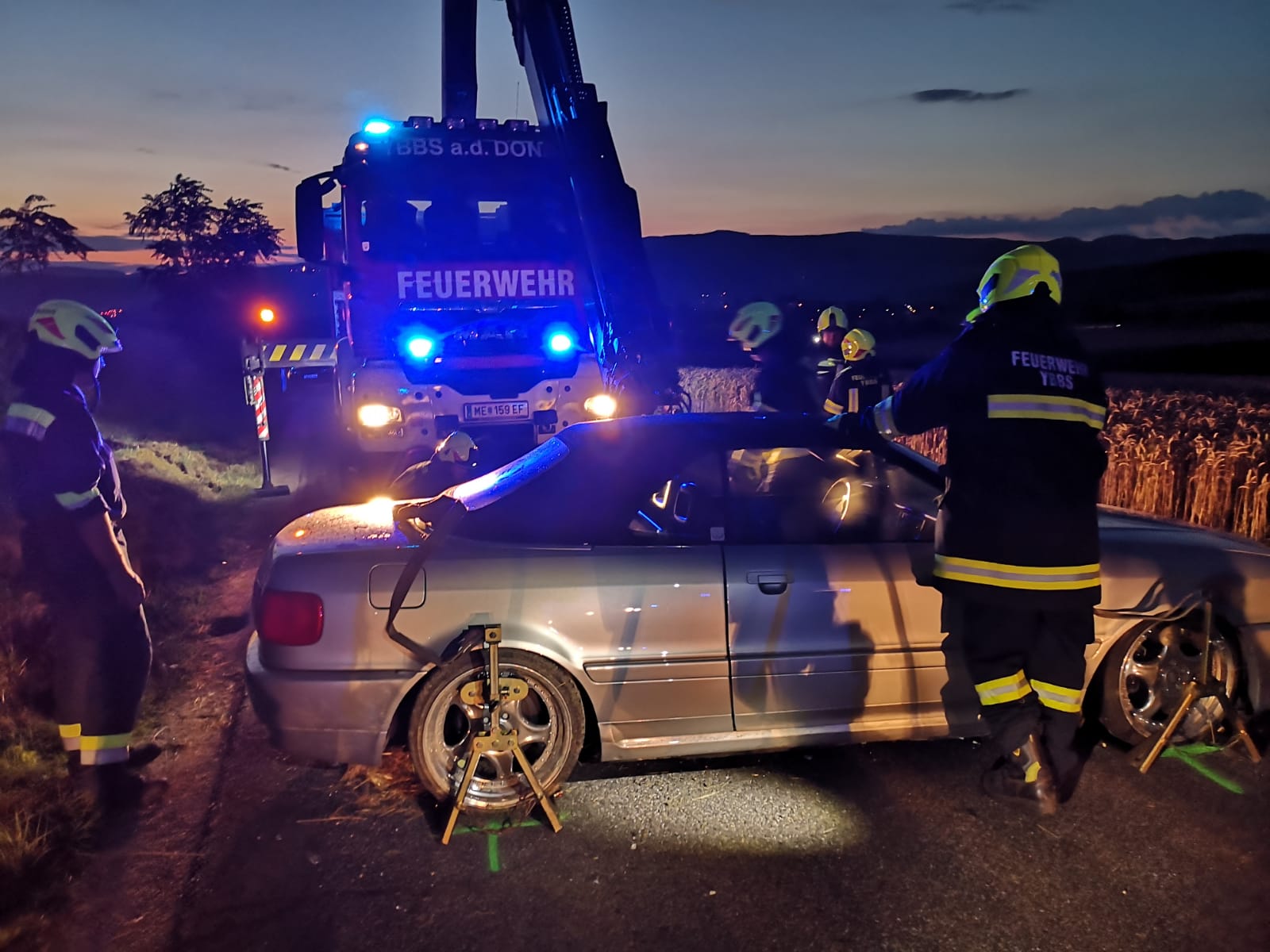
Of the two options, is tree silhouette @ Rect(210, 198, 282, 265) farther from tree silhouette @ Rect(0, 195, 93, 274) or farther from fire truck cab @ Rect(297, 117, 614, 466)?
fire truck cab @ Rect(297, 117, 614, 466)

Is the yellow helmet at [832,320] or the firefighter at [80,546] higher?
the yellow helmet at [832,320]

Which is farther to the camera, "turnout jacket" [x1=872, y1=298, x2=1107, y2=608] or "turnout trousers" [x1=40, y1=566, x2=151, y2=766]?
"turnout trousers" [x1=40, y1=566, x2=151, y2=766]

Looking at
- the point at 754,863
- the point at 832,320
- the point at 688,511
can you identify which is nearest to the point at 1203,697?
the point at 754,863

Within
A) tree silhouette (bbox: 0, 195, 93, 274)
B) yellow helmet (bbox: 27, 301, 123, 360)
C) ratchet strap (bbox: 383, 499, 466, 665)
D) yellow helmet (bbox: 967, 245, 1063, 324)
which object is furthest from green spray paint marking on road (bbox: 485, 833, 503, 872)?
tree silhouette (bbox: 0, 195, 93, 274)

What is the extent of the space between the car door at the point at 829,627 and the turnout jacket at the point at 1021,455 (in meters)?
0.28

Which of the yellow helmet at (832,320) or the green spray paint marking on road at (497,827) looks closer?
the green spray paint marking on road at (497,827)

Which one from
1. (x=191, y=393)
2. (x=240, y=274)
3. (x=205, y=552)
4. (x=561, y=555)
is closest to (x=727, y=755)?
(x=561, y=555)

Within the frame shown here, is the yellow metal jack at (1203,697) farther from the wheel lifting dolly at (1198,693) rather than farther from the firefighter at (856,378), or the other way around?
the firefighter at (856,378)

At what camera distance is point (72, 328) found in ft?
12.3

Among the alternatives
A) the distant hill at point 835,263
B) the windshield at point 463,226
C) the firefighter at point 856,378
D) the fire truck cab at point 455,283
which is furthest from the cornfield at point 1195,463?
the distant hill at point 835,263

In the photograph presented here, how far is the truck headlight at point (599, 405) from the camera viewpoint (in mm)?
9016

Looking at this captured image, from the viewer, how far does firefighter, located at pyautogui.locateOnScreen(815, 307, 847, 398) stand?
7.06 metres

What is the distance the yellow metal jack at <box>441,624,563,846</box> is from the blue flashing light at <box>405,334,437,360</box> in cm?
559

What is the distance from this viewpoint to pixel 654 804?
141 inches
